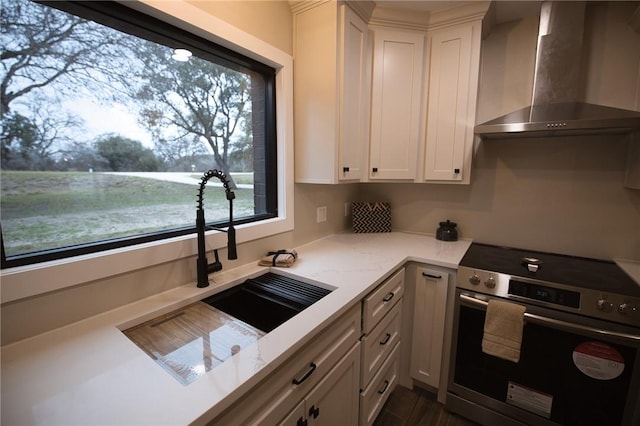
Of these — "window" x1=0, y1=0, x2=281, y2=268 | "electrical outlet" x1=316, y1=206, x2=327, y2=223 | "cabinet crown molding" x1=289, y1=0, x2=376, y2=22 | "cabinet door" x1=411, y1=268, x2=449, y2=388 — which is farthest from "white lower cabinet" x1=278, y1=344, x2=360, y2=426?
"cabinet crown molding" x1=289, y1=0, x2=376, y2=22

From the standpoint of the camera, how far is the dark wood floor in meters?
1.59

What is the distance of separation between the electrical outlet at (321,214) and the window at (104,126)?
72 centimetres

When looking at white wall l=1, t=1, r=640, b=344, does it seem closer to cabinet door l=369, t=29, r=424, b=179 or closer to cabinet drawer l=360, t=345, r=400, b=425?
cabinet door l=369, t=29, r=424, b=179

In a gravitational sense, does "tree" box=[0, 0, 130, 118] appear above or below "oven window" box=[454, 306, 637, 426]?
above

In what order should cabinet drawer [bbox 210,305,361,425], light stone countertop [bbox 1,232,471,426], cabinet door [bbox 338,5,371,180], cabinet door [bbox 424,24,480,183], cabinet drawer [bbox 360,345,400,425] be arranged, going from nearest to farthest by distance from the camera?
light stone countertop [bbox 1,232,471,426] → cabinet drawer [bbox 210,305,361,425] → cabinet drawer [bbox 360,345,400,425] → cabinet door [bbox 338,5,371,180] → cabinet door [bbox 424,24,480,183]

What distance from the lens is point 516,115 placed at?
1.60 meters

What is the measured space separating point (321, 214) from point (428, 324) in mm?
1004

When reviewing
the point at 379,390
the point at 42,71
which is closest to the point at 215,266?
the point at 42,71

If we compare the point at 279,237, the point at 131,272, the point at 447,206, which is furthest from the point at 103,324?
the point at 447,206

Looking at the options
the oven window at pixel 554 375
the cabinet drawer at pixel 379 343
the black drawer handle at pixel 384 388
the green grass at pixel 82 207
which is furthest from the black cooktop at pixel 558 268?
the green grass at pixel 82 207

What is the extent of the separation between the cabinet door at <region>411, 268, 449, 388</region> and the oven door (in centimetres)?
10

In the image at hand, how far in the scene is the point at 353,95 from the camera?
1.67m

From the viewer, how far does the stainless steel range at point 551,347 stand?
3.95 ft

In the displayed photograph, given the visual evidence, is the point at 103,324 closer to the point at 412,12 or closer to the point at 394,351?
the point at 394,351
